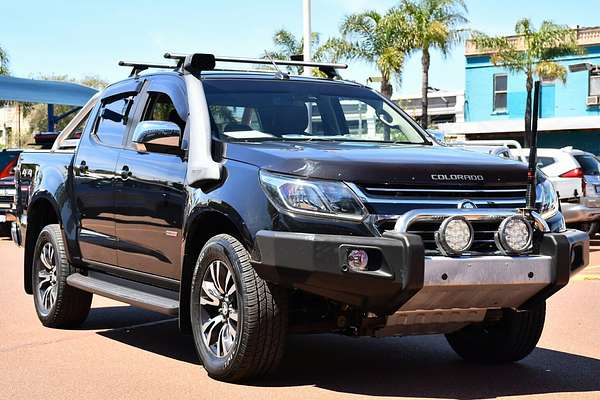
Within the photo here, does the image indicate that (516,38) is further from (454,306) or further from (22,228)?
(454,306)

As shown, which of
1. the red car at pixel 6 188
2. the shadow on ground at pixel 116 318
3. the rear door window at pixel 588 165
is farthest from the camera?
the red car at pixel 6 188

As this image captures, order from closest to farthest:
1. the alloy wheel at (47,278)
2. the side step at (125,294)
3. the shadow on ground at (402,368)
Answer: the shadow on ground at (402,368) → the side step at (125,294) → the alloy wheel at (47,278)

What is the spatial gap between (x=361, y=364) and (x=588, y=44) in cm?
3530

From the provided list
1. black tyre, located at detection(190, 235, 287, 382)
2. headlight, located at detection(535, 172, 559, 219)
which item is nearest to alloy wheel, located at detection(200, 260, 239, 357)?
black tyre, located at detection(190, 235, 287, 382)

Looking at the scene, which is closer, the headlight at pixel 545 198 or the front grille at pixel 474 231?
the front grille at pixel 474 231

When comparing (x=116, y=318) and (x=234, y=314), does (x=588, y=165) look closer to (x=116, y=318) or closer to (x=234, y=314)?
(x=116, y=318)

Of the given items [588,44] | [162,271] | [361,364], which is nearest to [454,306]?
[361,364]

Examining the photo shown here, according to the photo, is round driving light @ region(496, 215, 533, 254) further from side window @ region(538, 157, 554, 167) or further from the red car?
the red car

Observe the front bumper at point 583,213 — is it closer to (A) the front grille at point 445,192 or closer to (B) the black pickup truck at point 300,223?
(B) the black pickup truck at point 300,223

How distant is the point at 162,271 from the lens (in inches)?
A: 284

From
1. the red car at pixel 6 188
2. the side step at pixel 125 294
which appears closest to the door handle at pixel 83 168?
the side step at pixel 125 294

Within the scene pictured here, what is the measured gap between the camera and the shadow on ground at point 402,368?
6.43 meters

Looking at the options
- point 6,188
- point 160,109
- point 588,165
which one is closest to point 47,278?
point 160,109

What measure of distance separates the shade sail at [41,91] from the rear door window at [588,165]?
34.9 feet
